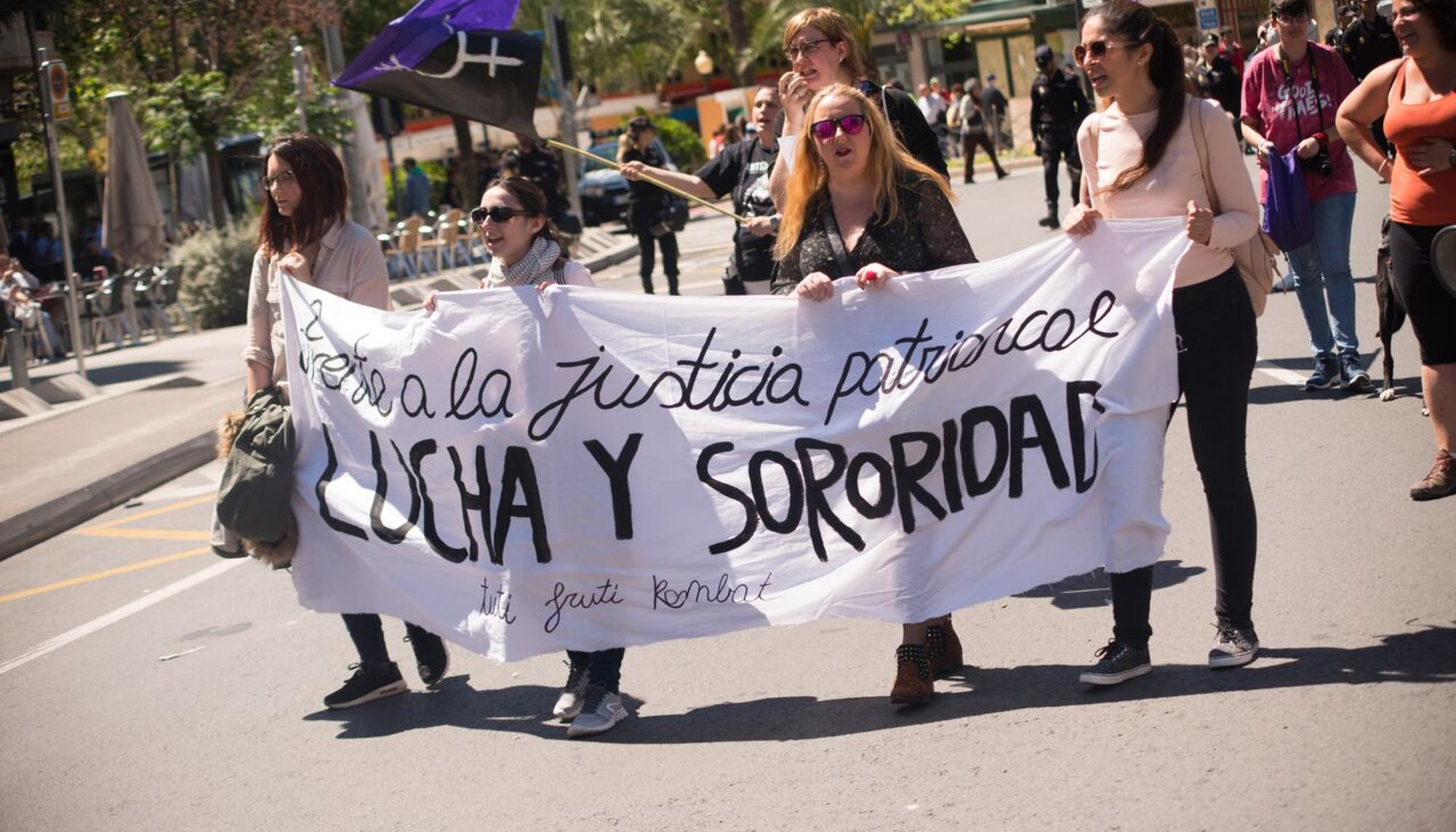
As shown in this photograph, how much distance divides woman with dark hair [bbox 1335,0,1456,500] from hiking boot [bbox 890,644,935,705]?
2416mm

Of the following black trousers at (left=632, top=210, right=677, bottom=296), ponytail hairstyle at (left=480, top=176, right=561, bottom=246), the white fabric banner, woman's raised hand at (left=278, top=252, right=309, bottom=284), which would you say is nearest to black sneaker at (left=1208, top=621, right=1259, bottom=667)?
the white fabric banner

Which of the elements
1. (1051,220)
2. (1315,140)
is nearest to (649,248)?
(1051,220)

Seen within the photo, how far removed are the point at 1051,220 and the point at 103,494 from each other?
37.0 ft

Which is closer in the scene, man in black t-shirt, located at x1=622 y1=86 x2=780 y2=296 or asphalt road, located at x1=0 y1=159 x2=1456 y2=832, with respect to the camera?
asphalt road, located at x1=0 y1=159 x2=1456 y2=832

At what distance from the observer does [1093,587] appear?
624cm

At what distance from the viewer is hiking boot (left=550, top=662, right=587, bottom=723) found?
5.52 metres

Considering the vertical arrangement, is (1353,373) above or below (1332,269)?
below

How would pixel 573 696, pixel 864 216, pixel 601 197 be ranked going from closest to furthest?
pixel 864 216 < pixel 573 696 < pixel 601 197

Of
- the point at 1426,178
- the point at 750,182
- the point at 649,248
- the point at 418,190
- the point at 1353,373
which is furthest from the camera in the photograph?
the point at 418,190

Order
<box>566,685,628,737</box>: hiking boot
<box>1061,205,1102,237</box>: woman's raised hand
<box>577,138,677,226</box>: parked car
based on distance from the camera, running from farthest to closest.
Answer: <box>577,138,677,226</box>: parked car → <box>566,685,628,737</box>: hiking boot → <box>1061,205,1102,237</box>: woman's raised hand

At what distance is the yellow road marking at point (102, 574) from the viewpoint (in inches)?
362

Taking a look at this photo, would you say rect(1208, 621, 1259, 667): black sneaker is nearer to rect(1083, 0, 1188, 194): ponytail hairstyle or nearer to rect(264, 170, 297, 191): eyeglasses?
rect(1083, 0, 1188, 194): ponytail hairstyle

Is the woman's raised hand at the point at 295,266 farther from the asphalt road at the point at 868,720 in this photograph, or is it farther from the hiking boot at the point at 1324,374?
the hiking boot at the point at 1324,374

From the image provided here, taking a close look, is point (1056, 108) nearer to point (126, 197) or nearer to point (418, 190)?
point (126, 197)
